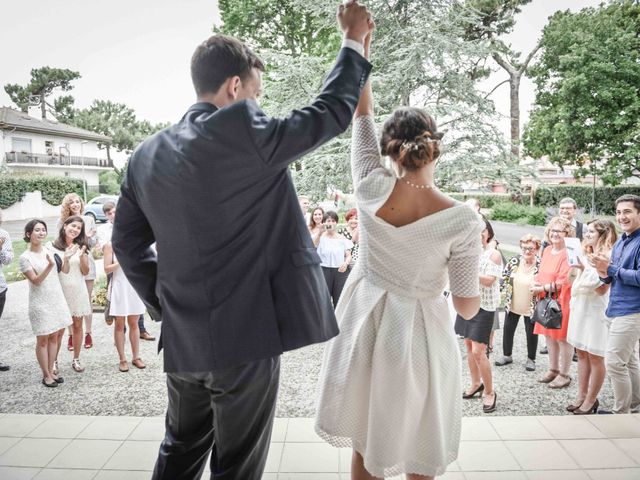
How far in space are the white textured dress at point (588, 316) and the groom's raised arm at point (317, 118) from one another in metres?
3.06

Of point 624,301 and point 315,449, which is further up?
point 624,301

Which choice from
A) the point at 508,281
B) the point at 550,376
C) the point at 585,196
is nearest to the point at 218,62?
the point at 508,281

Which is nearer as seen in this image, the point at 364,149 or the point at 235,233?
the point at 235,233

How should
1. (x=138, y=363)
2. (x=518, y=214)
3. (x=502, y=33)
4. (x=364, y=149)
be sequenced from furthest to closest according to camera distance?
(x=518, y=214) → (x=502, y=33) → (x=138, y=363) → (x=364, y=149)

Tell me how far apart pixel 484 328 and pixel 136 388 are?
2.92 meters

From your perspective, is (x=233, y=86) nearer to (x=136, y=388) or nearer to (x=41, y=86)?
(x=136, y=388)

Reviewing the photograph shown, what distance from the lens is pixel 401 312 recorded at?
1.42m

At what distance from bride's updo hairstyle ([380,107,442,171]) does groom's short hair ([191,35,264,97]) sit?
48 centimetres

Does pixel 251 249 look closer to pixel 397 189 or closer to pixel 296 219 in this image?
pixel 296 219

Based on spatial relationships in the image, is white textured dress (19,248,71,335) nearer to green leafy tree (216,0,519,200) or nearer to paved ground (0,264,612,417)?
paved ground (0,264,612,417)

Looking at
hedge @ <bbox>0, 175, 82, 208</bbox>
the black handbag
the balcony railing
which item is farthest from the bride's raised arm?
the balcony railing

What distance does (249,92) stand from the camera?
3.93ft

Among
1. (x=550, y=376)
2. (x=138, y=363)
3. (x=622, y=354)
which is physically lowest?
(x=550, y=376)

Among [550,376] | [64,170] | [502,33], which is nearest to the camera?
[550,376]
